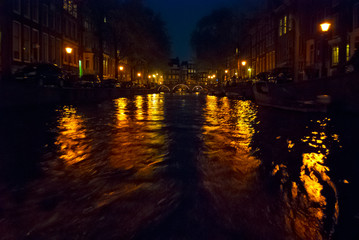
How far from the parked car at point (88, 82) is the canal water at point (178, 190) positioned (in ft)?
75.0

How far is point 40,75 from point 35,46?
8.17 metres

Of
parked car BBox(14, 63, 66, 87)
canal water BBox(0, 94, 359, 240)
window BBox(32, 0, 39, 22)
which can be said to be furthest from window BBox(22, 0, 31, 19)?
canal water BBox(0, 94, 359, 240)

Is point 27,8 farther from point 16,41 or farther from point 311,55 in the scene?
point 311,55

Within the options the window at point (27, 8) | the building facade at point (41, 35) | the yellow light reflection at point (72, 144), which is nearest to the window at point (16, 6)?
the building facade at point (41, 35)

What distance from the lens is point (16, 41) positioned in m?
24.2

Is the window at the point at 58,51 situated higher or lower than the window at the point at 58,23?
lower

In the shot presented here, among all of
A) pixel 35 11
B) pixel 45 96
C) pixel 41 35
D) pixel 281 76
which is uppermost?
pixel 35 11

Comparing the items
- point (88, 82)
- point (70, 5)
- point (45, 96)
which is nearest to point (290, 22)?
point (88, 82)

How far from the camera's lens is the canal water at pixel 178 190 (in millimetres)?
2207

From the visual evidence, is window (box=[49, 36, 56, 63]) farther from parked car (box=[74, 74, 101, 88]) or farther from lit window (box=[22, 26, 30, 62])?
lit window (box=[22, 26, 30, 62])

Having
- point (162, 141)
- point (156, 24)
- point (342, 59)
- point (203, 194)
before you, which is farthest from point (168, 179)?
point (156, 24)

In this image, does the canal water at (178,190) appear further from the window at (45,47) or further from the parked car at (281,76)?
the window at (45,47)

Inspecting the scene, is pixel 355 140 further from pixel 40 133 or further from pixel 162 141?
pixel 40 133

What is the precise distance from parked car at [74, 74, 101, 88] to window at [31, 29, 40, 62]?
155 inches
